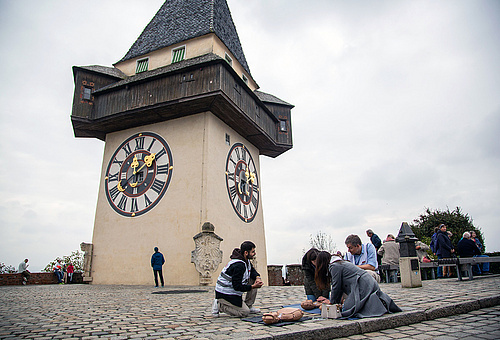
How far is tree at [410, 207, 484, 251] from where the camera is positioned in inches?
1018

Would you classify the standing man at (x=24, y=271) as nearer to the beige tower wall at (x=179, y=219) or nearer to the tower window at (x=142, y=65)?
the beige tower wall at (x=179, y=219)

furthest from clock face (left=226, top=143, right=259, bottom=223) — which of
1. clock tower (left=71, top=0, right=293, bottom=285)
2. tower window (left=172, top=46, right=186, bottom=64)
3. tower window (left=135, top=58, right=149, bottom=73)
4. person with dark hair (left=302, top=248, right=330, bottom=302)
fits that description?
person with dark hair (left=302, top=248, right=330, bottom=302)

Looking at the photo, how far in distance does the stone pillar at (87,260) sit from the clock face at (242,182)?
6.34 metres

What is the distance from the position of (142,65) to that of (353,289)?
16.1 metres

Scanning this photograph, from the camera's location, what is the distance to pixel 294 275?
17.5m

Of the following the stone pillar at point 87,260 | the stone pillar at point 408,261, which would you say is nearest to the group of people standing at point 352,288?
the stone pillar at point 408,261

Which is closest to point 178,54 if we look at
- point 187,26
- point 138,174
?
point 187,26

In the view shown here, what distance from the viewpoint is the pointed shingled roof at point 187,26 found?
55.3 ft

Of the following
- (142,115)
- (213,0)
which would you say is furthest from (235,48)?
(142,115)

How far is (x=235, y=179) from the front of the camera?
15.3 meters

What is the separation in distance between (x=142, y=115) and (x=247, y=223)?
6573 millimetres

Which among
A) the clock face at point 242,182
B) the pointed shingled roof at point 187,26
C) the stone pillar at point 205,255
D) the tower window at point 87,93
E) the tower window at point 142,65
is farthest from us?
the tower window at point 142,65

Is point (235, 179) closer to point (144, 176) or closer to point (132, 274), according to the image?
point (144, 176)

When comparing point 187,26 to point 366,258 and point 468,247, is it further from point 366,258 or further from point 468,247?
point 468,247
